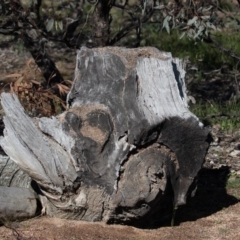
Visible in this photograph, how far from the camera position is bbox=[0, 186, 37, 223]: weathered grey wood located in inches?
180

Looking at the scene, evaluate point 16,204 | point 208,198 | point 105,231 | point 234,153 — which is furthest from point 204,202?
point 16,204

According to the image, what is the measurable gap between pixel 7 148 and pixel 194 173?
1.01m

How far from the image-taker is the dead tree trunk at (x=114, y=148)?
4.34 metres

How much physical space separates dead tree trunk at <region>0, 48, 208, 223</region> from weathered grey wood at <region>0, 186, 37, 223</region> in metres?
0.14

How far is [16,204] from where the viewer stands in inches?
182

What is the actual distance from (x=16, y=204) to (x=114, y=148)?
68 cm

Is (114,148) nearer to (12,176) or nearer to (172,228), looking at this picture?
(172,228)

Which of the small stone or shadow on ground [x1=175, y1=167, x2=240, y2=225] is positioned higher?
shadow on ground [x1=175, y1=167, x2=240, y2=225]

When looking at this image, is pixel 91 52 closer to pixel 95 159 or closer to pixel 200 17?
pixel 95 159

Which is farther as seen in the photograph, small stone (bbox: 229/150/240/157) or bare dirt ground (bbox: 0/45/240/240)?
small stone (bbox: 229/150/240/157)

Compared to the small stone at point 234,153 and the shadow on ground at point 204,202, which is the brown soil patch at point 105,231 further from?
the small stone at point 234,153

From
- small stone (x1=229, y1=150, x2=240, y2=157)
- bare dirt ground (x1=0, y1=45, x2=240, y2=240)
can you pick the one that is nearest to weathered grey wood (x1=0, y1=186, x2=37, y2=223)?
bare dirt ground (x1=0, y1=45, x2=240, y2=240)

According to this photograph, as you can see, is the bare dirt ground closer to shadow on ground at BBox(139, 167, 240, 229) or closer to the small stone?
shadow on ground at BBox(139, 167, 240, 229)

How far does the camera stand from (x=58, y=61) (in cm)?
867
